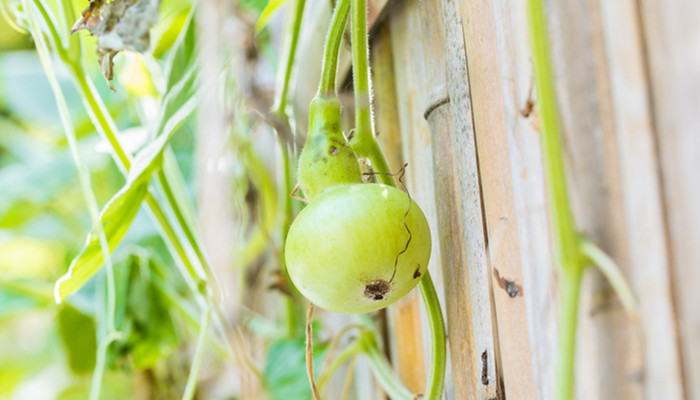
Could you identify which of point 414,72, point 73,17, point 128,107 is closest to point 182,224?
point 73,17

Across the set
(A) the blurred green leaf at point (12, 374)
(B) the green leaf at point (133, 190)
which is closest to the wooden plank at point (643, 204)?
(B) the green leaf at point (133, 190)

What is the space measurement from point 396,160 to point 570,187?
1.73 feet

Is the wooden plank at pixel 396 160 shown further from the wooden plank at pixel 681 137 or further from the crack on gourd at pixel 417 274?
the wooden plank at pixel 681 137

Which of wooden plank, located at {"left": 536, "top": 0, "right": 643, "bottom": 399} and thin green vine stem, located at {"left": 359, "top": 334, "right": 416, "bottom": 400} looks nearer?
wooden plank, located at {"left": 536, "top": 0, "right": 643, "bottom": 399}

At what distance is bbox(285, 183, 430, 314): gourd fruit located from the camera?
1.56 feet

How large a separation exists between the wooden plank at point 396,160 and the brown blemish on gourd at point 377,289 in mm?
346

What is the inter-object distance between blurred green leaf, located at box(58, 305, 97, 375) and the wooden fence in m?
0.96

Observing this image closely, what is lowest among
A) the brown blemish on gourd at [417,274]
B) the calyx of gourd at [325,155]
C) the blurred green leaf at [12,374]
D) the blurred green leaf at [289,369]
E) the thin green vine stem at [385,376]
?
the blurred green leaf at [12,374]

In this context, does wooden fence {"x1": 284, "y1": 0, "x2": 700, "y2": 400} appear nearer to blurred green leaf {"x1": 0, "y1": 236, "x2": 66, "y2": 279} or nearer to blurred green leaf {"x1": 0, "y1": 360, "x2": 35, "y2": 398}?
blurred green leaf {"x1": 0, "y1": 236, "x2": 66, "y2": 279}

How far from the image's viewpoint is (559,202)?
1.14ft

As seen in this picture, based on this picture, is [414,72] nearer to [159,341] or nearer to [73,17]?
[73,17]

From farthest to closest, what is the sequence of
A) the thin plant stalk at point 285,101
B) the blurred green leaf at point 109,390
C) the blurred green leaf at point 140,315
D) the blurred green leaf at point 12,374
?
the blurred green leaf at point 12,374 < the blurred green leaf at point 109,390 < the blurred green leaf at point 140,315 < the thin plant stalk at point 285,101

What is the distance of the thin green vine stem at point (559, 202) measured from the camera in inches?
13.6

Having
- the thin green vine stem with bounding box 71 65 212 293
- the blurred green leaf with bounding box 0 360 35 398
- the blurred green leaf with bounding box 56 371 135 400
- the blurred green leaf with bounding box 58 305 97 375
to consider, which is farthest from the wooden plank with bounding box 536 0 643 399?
the blurred green leaf with bounding box 0 360 35 398
